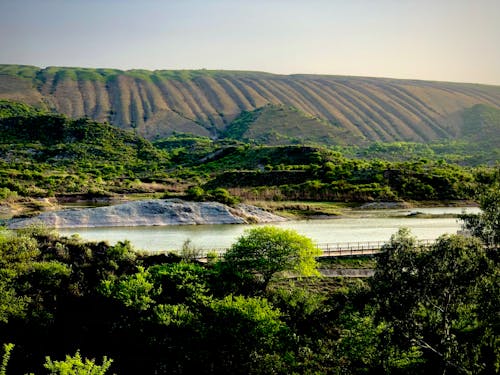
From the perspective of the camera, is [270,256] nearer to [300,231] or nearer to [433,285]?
[433,285]

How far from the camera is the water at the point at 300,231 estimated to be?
176 ft

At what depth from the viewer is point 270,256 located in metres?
37.4

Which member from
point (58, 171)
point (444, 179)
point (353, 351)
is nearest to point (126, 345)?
point (353, 351)

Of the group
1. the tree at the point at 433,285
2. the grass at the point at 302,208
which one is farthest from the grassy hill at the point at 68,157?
the tree at the point at 433,285

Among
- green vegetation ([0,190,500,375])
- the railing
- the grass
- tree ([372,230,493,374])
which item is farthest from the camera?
the grass

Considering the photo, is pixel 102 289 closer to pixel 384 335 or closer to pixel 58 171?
pixel 384 335

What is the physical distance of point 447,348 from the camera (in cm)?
2370

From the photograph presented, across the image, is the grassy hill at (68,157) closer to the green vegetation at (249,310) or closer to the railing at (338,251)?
the railing at (338,251)

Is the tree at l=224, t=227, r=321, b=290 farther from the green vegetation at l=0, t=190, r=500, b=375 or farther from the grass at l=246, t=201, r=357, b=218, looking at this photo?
the grass at l=246, t=201, r=357, b=218

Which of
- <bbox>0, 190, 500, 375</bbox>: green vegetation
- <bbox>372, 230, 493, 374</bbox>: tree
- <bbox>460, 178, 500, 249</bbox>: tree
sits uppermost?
<bbox>460, 178, 500, 249</bbox>: tree

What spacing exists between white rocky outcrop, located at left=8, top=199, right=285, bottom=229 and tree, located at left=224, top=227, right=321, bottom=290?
28096 millimetres

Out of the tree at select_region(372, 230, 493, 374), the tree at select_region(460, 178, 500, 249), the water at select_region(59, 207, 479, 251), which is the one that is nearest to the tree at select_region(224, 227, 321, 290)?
the water at select_region(59, 207, 479, 251)

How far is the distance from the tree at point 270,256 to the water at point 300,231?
12166mm

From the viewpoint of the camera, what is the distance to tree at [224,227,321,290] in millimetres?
37156
